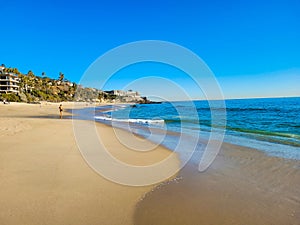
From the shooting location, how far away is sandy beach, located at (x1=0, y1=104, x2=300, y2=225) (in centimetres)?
313

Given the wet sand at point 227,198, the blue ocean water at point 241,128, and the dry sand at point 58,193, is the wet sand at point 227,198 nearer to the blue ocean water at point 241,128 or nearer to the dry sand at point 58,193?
the dry sand at point 58,193

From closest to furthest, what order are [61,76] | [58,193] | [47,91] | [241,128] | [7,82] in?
1. [58,193]
2. [241,128]
3. [7,82]
4. [47,91]
5. [61,76]

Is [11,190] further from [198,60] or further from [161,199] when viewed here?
[198,60]

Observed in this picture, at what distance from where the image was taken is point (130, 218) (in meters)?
3.13

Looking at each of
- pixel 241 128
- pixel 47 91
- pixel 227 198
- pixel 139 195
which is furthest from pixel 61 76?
pixel 227 198

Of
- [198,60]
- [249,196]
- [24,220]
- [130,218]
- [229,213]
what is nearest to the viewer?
[24,220]

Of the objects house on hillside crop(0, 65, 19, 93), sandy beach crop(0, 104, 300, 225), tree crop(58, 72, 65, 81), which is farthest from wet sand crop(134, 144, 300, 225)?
tree crop(58, 72, 65, 81)

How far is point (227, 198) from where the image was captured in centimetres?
398

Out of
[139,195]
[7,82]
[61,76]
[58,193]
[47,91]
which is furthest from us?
[61,76]

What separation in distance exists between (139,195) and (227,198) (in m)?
1.83

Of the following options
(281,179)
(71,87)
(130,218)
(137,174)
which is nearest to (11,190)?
(130,218)

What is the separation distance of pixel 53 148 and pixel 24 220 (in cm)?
436

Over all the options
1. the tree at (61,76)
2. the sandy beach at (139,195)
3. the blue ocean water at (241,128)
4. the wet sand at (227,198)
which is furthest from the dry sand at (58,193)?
the tree at (61,76)

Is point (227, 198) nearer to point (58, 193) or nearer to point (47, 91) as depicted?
point (58, 193)
